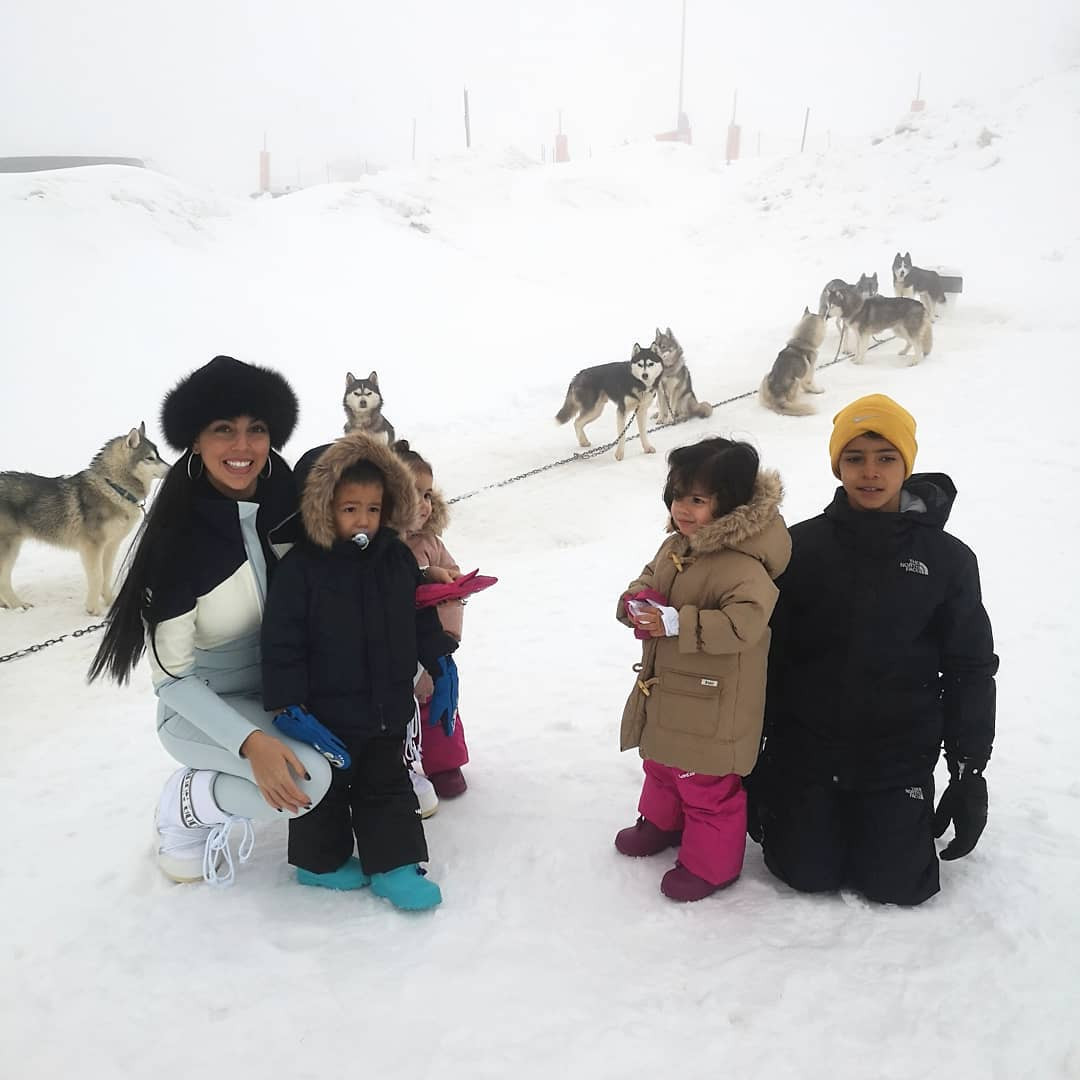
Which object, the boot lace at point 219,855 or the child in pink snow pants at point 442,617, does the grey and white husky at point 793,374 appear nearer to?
the child in pink snow pants at point 442,617

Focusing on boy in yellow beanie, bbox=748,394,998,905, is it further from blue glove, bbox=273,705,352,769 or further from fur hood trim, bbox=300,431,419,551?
blue glove, bbox=273,705,352,769

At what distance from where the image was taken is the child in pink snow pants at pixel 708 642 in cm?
197

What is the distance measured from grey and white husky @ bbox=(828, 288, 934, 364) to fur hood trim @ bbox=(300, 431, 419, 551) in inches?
374

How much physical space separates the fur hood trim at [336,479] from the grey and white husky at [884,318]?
9505 mm

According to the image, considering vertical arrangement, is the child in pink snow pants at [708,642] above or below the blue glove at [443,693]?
above

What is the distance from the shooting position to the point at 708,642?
6.35 feet

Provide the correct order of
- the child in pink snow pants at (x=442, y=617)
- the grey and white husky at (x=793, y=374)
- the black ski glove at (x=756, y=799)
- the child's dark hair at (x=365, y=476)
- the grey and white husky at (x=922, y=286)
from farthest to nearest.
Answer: the grey and white husky at (x=922, y=286), the grey and white husky at (x=793, y=374), the child in pink snow pants at (x=442, y=617), the black ski glove at (x=756, y=799), the child's dark hair at (x=365, y=476)

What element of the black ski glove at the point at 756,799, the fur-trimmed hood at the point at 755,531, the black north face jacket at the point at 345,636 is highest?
the fur-trimmed hood at the point at 755,531

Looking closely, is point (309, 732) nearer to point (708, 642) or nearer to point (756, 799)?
point (708, 642)

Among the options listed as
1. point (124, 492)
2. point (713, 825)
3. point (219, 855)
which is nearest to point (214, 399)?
point (219, 855)

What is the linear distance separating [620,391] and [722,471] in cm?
609

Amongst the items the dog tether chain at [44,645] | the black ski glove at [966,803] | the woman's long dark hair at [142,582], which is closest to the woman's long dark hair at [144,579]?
the woman's long dark hair at [142,582]

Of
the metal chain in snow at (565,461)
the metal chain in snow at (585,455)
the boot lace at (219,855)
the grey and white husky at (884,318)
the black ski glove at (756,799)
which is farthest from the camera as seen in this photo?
the grey and white husky at (884,318)

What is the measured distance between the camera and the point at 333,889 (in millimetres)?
2209
